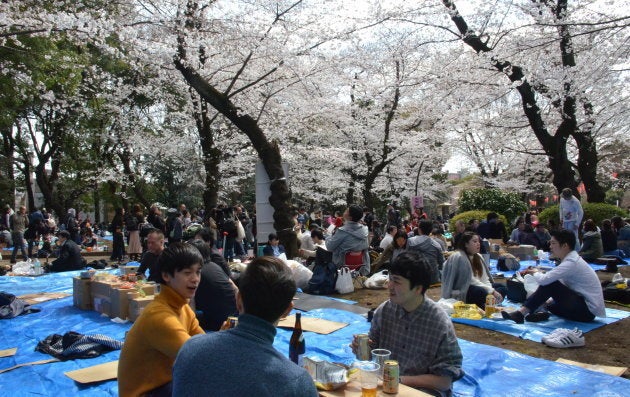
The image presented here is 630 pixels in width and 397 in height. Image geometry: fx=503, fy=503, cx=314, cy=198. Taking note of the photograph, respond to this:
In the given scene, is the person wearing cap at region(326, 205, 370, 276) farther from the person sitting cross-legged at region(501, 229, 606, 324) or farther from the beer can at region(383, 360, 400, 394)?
the beer can at region(383, 360, 400, 394)

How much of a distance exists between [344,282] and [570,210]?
6.10 meters

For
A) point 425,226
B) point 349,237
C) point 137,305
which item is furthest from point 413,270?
point 349,237

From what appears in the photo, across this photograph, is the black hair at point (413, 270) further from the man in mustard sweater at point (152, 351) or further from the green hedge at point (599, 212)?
the green hedge at point (599, 212)

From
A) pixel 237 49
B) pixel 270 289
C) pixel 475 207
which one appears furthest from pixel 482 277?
pixel 475 207

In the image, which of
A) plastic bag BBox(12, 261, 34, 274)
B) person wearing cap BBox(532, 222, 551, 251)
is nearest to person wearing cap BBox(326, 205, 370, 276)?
person wearing cap BBox(532, 222, 551, 251)

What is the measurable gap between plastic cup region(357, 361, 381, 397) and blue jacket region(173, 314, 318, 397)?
99 cm

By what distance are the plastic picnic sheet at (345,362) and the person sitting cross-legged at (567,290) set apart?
1235mm

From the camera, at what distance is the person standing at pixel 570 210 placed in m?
11.0

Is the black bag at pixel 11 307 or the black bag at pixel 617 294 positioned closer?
the black bag at pixel 11 307

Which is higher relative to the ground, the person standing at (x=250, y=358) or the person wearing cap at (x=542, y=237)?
the person standing at (x=250, y=358)

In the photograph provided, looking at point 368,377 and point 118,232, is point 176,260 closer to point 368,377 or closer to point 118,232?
point 368,377

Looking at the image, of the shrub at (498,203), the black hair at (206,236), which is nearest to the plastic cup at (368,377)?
the black hair at (206,236)

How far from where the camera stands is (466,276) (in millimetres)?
6324

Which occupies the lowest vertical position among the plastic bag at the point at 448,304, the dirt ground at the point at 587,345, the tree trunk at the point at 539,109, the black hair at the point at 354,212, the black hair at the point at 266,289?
the dirt ground at the point at 587,345
